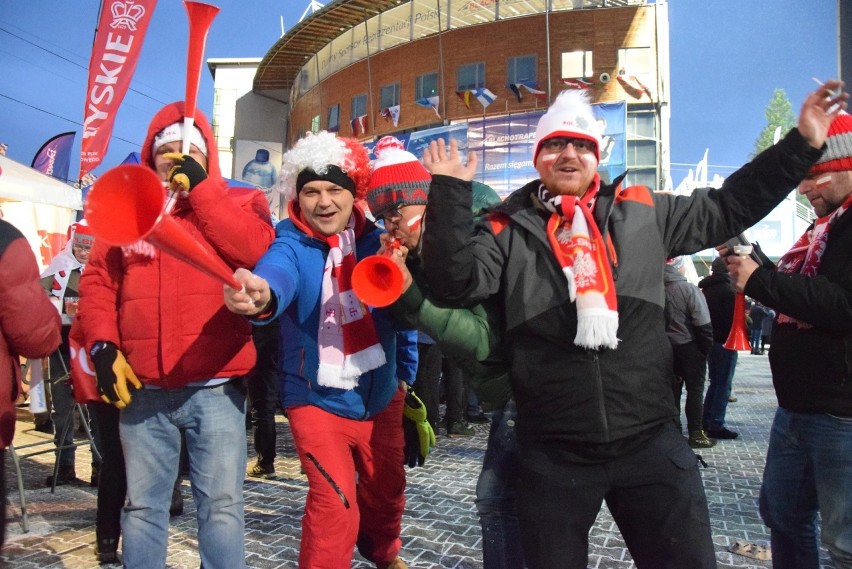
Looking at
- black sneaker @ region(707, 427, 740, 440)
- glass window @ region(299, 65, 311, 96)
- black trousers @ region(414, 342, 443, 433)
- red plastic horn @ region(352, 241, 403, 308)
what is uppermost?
glass window @ region(299, 65, 311, 96)

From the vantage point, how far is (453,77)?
101 ft

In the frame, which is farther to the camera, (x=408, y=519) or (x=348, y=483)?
(x=408, y=519)

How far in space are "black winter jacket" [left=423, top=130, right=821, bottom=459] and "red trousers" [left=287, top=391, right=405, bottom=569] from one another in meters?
0.95

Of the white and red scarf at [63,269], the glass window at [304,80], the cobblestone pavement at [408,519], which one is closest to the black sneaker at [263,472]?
the cobblestone pavement at [408,519]

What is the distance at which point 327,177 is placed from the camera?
2.96 m

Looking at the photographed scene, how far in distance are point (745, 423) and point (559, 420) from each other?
8087 mm

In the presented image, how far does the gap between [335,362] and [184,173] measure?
0.98m

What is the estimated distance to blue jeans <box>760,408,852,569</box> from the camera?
2.37 meters

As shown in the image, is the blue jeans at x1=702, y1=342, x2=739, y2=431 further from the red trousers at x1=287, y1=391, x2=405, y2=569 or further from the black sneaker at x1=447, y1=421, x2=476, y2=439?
the red trousers at x1=287, y1=391, x2=405, y2=569

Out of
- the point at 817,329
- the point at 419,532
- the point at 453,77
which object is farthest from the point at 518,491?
the point at 453,77

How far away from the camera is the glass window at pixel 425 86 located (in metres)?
31.2

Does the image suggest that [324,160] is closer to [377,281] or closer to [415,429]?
[377,281]

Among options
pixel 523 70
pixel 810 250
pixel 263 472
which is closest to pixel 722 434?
pixel 263 472

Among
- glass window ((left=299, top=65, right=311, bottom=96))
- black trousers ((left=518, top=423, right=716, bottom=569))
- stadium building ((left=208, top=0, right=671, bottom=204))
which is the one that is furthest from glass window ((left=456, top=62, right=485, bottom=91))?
black trousers ((left=518, top=423, right=716, bottom=569))
